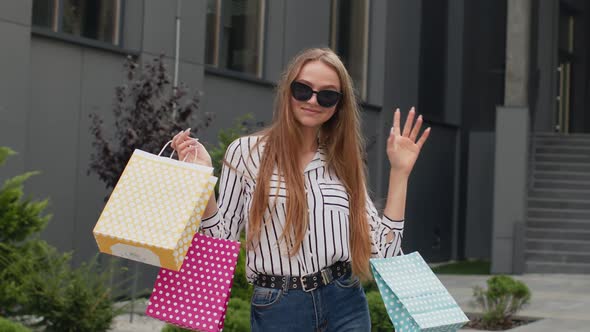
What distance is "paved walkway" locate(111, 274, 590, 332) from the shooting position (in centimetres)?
1093

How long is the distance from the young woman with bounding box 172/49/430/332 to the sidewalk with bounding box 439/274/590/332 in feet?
26.9

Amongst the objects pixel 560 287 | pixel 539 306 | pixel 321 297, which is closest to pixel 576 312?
pixel 539 306

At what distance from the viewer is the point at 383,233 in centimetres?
401

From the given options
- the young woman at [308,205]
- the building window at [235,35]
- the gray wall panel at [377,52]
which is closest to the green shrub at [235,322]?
the young woman at [308,205]

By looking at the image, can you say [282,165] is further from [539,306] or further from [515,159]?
[515,159]

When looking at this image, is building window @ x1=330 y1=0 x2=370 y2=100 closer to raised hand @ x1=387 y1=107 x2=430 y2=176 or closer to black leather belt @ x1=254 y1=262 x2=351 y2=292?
raised hand @ x1=387 y1=107 x2=430 y2=176

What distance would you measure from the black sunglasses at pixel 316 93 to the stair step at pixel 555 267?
17361mm

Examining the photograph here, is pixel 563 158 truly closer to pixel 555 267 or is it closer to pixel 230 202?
pixel 555 267

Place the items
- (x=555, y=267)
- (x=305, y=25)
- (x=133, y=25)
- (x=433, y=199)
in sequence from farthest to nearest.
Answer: (x=433, y=199) < (x=555, y=267) < (x=305, y=25) < (x=133, y=25)

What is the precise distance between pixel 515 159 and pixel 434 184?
13.0 feet

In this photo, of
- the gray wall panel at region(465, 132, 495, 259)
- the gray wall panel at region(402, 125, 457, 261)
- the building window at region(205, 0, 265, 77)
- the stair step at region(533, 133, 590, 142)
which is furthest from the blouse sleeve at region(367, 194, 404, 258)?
the gray wall panel at region(465, 132, 495, 259)

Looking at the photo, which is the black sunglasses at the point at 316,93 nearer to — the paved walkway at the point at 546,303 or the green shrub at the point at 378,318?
the paved walkway at the point at 546,303

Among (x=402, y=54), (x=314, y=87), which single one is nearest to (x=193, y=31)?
(x=402, y=54)

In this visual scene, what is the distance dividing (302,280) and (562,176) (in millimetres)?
20508
